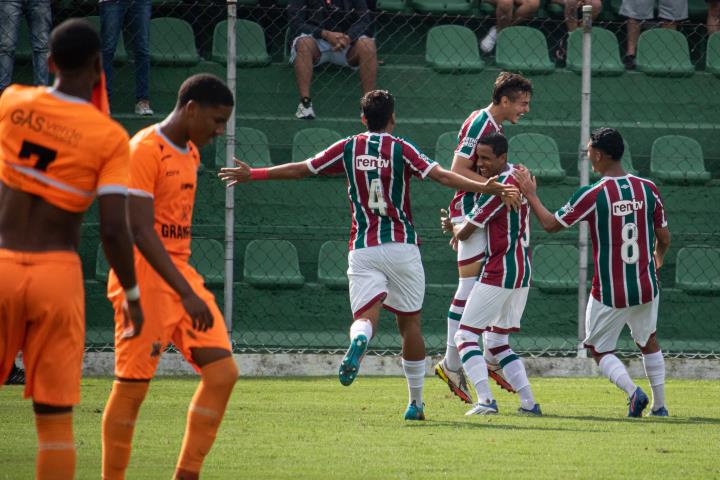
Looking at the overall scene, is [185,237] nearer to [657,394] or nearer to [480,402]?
[480,402]

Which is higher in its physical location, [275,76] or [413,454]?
[275,76]

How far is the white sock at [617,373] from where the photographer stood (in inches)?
316

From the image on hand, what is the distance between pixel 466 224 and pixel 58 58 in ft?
14.6

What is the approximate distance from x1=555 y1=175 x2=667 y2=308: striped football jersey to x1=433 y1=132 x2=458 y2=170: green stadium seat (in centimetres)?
377

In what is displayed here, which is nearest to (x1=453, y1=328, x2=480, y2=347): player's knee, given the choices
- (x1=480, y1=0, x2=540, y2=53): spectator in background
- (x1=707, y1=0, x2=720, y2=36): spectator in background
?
(x1=480, y1=0, x2=540, y2=53): spectator in background

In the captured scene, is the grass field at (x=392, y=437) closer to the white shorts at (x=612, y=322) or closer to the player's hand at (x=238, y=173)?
the white shorts at (x=612, y=322)

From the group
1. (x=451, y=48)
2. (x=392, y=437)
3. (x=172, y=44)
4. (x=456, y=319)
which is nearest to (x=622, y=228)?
(x=456, y=319)

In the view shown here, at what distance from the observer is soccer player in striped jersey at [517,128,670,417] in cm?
822

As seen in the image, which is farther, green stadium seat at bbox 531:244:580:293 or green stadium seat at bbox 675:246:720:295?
green stadium seat at bbox 675:246:720:295

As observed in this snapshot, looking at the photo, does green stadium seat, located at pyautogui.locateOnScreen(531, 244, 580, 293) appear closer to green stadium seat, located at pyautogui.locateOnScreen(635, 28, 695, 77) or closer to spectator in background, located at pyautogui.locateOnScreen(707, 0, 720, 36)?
green stadium seat, located at pyautogui.locateOnScreen(635, 28, 695, 77)

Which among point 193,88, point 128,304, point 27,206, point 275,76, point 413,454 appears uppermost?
point 275,76

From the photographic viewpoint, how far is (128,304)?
4602mm

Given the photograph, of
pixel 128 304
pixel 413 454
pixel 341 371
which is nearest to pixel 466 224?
pixel 341 371

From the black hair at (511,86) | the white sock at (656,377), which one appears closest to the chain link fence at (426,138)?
the white sock at (656,377)
